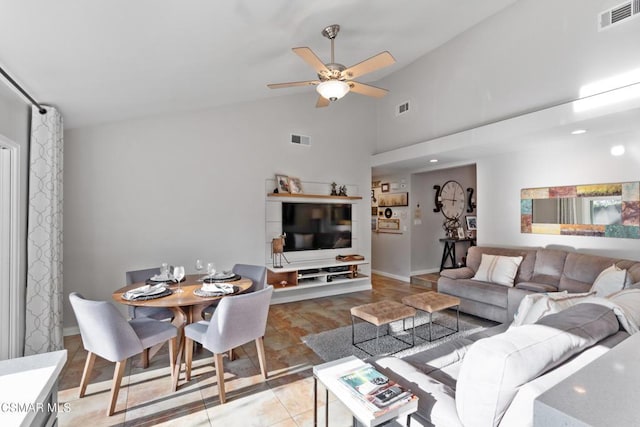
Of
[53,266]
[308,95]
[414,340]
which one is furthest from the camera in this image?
[308,95]

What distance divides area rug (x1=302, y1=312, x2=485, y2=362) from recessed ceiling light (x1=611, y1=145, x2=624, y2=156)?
256 centimetres

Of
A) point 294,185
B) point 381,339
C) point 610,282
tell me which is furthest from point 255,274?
point 610,282

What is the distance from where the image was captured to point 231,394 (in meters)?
2.36

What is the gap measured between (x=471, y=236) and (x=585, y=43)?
4113mm

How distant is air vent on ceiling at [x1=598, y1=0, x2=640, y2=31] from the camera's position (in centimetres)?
298

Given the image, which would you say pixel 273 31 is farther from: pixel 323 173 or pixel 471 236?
pixel 471 236

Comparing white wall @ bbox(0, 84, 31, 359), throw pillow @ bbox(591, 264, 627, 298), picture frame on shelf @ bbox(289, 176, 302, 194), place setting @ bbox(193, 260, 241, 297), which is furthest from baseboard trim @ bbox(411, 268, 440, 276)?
white wall @ bbox(0, 84, 31, 359)

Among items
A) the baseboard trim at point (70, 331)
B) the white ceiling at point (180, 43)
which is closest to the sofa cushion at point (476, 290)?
the white ceiling at point (180, 43)

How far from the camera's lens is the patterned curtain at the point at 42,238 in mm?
2723

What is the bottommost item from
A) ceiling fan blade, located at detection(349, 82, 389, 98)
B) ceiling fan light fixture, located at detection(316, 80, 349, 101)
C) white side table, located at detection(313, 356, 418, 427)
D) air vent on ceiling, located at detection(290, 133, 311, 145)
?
white side table, located at detection(313, 356, 418, 427)

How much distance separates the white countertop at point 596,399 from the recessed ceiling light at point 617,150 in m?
3.72

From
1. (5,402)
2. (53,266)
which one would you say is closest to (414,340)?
(5,402)

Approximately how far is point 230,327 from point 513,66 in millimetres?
4497

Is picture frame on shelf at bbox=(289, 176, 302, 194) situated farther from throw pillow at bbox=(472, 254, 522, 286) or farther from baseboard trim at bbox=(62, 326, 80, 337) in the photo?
baseboard trim at bbox=(62, 326, 80, 337)
